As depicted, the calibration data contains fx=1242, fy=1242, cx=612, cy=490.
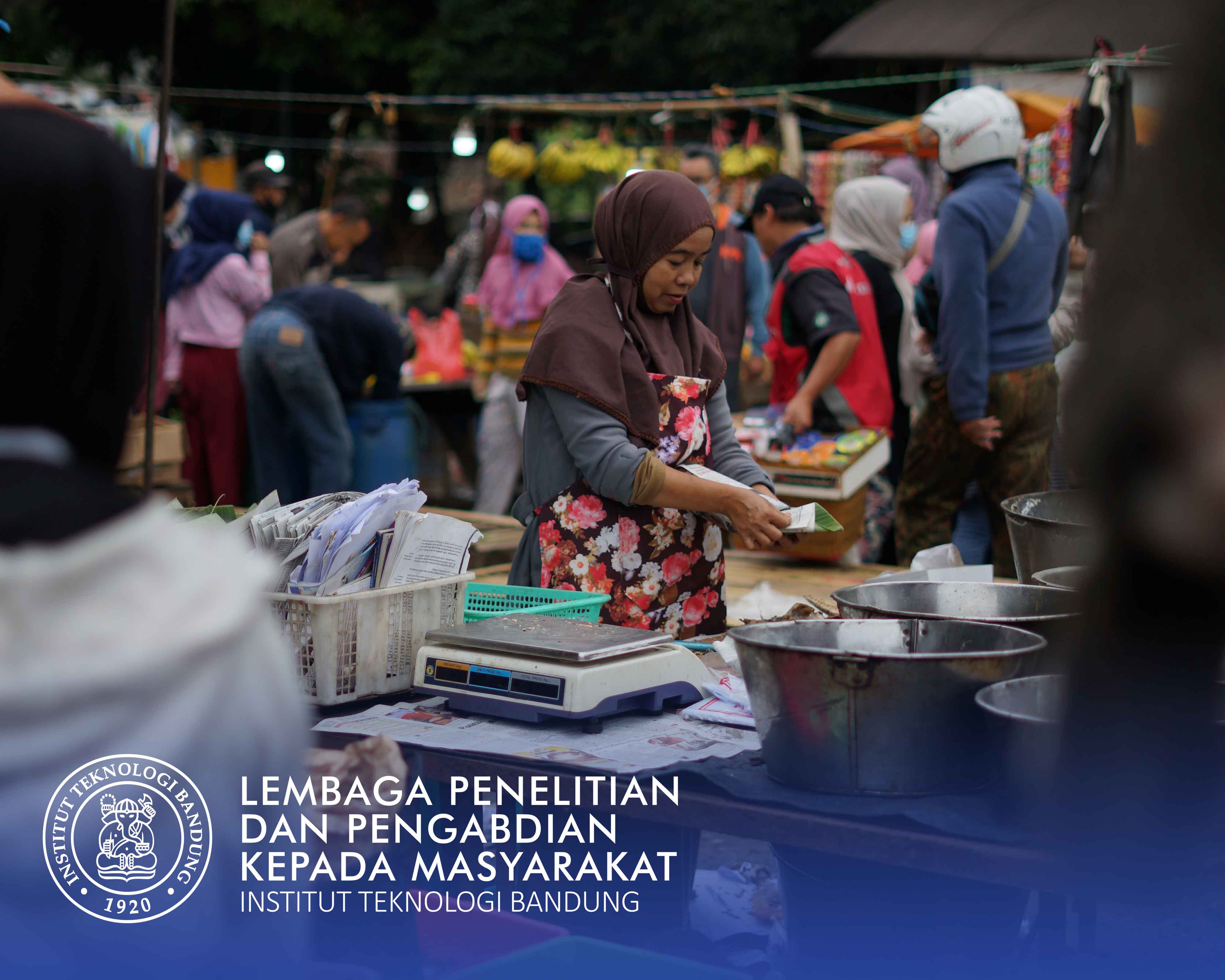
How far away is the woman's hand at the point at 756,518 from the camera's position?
2.53 m

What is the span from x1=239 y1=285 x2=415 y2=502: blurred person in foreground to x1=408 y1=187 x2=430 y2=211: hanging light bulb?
9.72 metres

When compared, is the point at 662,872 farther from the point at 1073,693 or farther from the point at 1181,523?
the point at 1181,523

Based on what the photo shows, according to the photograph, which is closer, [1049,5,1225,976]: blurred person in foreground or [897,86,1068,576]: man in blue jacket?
[1049,5,1225,976]: blurred person in foreground

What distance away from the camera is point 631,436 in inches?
102

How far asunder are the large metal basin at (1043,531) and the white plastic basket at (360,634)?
1082 mm

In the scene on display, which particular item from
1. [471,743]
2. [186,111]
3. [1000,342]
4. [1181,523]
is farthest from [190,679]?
[186,111]

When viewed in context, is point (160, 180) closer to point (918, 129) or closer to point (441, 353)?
point (918, 129)

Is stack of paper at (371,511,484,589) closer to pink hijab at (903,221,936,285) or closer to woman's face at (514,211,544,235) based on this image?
pink hijab at (903,221,936,285)

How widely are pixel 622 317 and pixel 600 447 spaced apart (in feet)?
1.05

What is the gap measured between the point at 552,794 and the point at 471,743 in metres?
0.19

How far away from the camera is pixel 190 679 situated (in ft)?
3.35

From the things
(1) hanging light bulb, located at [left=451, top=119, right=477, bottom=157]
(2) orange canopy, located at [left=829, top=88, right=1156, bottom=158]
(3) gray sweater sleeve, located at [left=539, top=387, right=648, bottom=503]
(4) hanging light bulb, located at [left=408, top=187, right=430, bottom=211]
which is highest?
(4) hanging light bulb, located at [left=408, top=187, right=430, bottom=211]

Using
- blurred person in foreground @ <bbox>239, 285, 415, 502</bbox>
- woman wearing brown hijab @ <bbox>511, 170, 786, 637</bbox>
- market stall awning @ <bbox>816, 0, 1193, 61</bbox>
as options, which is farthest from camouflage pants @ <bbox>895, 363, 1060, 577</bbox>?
market stall awning @ <bbox>816, 0, 1193, 61</bbox>

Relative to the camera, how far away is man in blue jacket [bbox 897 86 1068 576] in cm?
411
